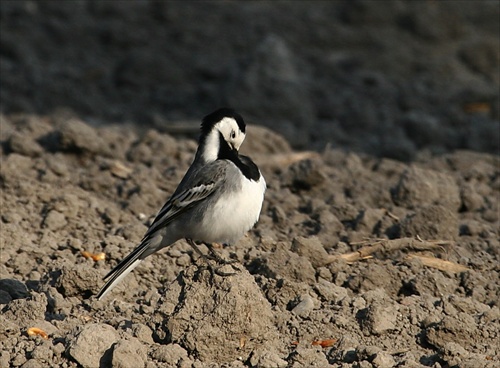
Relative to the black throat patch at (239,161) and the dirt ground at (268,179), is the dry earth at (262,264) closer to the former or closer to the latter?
the dirt ground at (268,179)

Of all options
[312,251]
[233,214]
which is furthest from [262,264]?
[233,214]

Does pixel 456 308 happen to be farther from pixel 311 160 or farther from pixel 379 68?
pixel 379 68

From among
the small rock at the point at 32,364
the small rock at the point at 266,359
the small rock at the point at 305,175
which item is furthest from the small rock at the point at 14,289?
the small rock at the point at 305,175

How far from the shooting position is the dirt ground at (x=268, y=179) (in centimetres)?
637

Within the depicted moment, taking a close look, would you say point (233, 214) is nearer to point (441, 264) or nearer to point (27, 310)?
point (27, 310)

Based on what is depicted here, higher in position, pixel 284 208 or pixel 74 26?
pixel 284 208

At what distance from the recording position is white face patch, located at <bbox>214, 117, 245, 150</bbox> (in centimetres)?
730

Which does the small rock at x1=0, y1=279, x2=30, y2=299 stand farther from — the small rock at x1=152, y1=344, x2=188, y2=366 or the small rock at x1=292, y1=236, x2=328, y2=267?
the small rock at x1=292, y1=236, x2=328, y2=267

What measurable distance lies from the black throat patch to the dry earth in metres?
0.69

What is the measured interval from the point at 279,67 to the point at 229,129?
5157mm

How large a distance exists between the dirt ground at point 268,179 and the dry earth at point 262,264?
2 centimetres

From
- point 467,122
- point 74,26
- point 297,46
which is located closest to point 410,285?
point 467,122

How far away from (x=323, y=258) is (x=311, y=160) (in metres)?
2.26

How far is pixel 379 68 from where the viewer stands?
13797 millimetres
